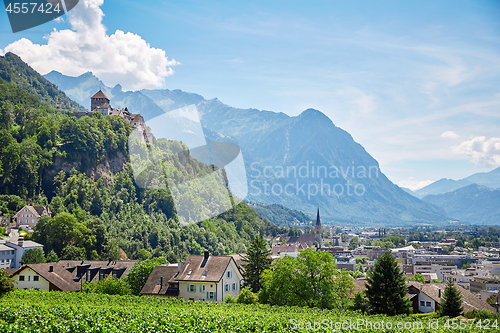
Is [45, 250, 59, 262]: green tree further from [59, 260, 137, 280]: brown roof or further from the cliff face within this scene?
the cliff face

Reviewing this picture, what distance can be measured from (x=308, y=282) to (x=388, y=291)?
5869 millimetres

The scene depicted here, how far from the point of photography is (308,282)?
33625 mm

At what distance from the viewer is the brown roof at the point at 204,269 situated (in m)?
40.3

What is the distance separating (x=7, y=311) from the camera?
70.8ft

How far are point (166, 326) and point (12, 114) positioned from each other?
9211 centimetres

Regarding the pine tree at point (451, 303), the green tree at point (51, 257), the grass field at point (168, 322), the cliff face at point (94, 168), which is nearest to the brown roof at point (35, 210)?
the cliff face at point (94, 168)

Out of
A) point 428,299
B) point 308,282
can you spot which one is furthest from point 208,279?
point 428,299

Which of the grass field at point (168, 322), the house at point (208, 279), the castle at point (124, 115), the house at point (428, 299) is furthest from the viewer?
the castle at point (124, 115)

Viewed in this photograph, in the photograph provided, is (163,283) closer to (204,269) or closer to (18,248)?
(204,269)

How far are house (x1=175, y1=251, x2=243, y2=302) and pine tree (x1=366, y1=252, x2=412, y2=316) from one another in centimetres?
1383

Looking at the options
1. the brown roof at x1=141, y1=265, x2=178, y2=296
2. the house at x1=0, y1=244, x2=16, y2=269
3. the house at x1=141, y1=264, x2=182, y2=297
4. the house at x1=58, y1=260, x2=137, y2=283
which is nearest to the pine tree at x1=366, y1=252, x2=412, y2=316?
the house at x1=141, y1=264, x2=182, y2=297

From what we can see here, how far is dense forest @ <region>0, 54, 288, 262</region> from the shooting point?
3152 inches

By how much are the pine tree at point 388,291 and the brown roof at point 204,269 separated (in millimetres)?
14043

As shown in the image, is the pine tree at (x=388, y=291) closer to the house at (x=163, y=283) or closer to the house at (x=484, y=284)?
the house at (x=163, y=283)
